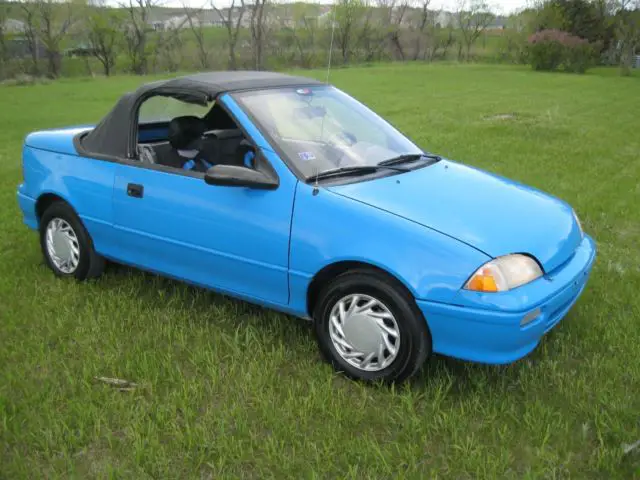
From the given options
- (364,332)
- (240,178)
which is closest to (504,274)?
(364,332)

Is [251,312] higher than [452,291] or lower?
lower

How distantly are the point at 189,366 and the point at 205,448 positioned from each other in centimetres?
81

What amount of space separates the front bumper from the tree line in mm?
42760

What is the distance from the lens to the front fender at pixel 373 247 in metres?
3.06

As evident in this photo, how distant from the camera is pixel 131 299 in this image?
451cm

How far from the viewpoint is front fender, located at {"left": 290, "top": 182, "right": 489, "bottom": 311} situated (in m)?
3.06

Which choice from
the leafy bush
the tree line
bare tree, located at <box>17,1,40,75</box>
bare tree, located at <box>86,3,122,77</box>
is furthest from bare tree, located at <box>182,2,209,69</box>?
the leafy bush

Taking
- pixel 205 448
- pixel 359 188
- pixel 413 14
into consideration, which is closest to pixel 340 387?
pixel 205 448

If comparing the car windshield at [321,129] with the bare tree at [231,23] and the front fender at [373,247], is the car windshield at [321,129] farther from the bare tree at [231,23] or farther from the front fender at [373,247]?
the bare tree at [231,23]

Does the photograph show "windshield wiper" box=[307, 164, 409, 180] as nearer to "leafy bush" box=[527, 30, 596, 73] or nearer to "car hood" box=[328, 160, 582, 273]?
"car hood" box=[328, 160, 582, 273]

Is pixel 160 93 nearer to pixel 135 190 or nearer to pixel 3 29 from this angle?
pixel 135 190

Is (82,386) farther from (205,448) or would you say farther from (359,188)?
(359,188)

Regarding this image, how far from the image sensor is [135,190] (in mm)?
4168

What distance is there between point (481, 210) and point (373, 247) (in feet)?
2.19
